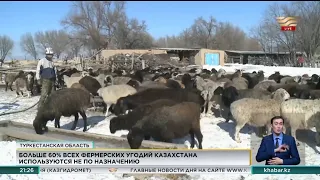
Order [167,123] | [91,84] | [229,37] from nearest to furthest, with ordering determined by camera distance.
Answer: [167,123] → [91,84] → [229,37]

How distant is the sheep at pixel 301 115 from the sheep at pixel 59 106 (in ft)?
19.7

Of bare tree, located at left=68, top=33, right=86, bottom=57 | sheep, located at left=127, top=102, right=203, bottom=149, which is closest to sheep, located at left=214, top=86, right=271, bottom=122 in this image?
sheep, located at left=127, top=102, right=203, bottom=149

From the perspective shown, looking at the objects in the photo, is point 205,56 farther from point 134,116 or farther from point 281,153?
point 281,153

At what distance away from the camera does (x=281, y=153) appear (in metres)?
5.47

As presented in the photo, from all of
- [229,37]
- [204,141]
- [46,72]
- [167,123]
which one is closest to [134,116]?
[167,123]

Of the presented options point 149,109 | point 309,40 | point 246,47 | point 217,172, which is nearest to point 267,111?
point 149,109

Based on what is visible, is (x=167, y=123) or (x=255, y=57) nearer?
(x=167, y=123)

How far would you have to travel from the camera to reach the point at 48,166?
20.1ft

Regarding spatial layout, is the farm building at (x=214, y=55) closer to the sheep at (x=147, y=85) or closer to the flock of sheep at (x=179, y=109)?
the sheep at (x=147, y=85)

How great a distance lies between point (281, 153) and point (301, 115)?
381cm

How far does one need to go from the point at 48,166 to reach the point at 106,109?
8223 mm

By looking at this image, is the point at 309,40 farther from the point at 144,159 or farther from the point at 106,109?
the point at 144,159

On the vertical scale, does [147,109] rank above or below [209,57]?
below

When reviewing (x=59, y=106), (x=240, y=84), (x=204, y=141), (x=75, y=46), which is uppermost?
(x=75, y=46)
